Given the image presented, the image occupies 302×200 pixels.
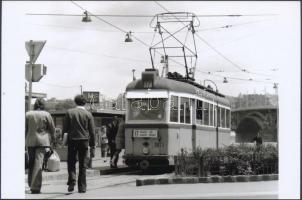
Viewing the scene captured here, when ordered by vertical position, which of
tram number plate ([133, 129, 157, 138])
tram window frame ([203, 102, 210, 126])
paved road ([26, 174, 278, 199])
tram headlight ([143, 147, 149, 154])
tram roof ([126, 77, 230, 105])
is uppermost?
tram roof ([126, 77, 230, 105])

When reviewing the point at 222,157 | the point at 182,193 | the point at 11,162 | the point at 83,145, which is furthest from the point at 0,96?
the point at 222,157

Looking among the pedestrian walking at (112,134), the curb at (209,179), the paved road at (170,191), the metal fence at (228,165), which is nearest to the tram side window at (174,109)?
the pedestrian walking at (112,134)

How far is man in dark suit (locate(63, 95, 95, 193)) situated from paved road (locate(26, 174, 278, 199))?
34 centimetres

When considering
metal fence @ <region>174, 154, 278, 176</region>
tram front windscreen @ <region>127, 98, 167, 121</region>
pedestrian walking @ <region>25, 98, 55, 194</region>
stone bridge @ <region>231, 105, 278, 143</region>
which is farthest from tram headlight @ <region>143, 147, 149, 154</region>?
stone bridge @ <region>231, 105, 278, 143</region>

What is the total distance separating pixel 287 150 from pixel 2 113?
179 inches

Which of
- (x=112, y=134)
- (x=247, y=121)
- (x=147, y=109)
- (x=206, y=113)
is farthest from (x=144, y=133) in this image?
(x=247, y=121)

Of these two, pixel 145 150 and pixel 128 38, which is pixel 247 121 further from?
pixel 145 150

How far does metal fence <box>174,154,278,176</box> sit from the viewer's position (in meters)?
14.4

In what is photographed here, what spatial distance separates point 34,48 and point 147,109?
565cm

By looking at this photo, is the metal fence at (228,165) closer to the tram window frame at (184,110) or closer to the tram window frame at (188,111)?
the tram window frame at (184,110)

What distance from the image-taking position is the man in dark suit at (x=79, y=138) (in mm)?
11352

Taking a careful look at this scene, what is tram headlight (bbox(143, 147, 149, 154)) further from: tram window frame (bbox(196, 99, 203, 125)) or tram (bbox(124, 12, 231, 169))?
tram window frame (bbox(196, 99, 203, 125))

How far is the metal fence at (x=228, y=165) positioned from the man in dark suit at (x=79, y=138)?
3.48 metres

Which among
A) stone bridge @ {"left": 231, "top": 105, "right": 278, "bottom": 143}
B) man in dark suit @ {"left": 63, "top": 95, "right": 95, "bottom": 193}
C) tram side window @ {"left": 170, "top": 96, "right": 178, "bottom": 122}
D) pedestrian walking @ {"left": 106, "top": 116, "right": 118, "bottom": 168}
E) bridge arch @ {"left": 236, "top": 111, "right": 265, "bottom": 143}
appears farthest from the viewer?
bridge arch @ {"left": 236, "top": 111, "right": 265, "bottom": 143}
